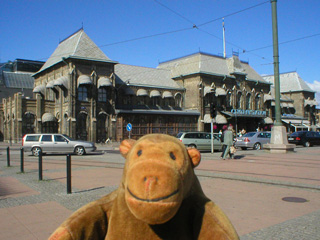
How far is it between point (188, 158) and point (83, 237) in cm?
100

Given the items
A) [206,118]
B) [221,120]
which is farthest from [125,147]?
[221,120]

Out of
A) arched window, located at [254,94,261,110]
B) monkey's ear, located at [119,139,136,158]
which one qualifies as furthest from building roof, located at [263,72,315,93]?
monkey's ear, located at [119,139,136,158]

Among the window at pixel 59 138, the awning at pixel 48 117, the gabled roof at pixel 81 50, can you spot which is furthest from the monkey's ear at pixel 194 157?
the awning at pixel 48 117

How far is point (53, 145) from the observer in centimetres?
2016

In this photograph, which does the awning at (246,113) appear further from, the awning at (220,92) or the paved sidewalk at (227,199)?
the paved sidewalk at (227,199)

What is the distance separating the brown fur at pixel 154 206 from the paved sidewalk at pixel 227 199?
2555 mm

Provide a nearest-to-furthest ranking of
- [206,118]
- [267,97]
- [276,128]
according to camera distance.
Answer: [276,128] < [206,118] < [267,97]

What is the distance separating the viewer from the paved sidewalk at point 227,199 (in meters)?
4.86

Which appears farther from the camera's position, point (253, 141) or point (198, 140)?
point (253, 141)

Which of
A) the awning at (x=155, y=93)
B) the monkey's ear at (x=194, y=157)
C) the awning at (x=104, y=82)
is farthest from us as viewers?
the awning at (x=155, y=93)

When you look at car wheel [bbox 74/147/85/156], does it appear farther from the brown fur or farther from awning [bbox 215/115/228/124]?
awning [bbox 215/115/228/124]

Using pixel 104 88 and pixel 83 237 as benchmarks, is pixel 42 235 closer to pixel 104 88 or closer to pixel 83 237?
pixel 83 237

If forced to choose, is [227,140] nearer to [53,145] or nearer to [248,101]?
[53,145]

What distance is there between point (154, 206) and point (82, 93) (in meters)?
33.3
